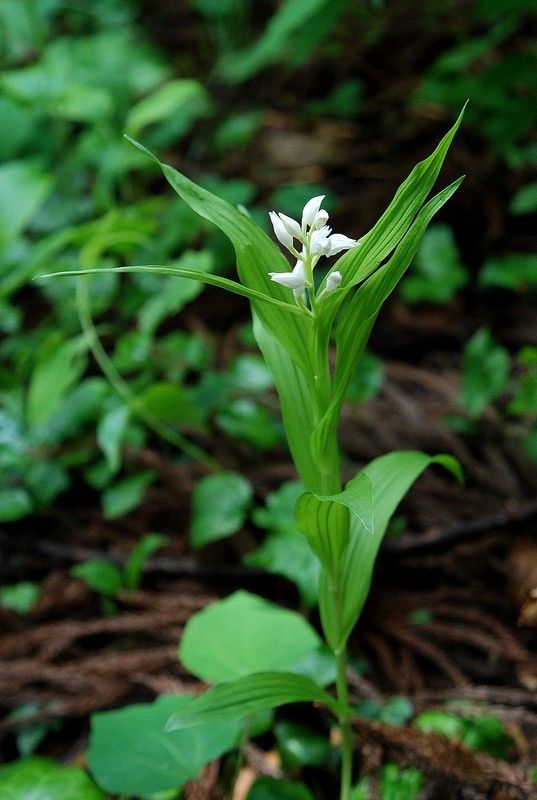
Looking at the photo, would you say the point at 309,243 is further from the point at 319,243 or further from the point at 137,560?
the point at 137,560

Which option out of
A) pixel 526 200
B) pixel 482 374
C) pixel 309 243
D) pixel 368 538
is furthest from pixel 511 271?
pixel 309 243

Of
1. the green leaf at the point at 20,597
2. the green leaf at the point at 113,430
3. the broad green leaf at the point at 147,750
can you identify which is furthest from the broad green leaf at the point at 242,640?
the green leaf at the point at 20,597

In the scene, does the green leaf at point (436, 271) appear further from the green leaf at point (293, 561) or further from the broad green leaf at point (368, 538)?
the broad green leaf at point (368, 538)

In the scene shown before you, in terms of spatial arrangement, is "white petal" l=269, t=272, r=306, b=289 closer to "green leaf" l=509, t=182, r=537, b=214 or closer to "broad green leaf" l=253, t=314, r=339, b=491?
"broad green leaf" l=253, t=314, r=339, b=491

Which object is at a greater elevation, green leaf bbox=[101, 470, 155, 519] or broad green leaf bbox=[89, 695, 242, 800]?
green leaf bbox=[101, 470, 155, 519]

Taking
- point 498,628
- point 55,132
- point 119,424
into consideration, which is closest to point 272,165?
point 55,132

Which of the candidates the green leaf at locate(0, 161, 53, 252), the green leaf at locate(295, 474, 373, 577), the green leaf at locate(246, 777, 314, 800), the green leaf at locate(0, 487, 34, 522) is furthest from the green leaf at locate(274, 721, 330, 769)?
the green leaf at locate(0, 161, 53, 252)
